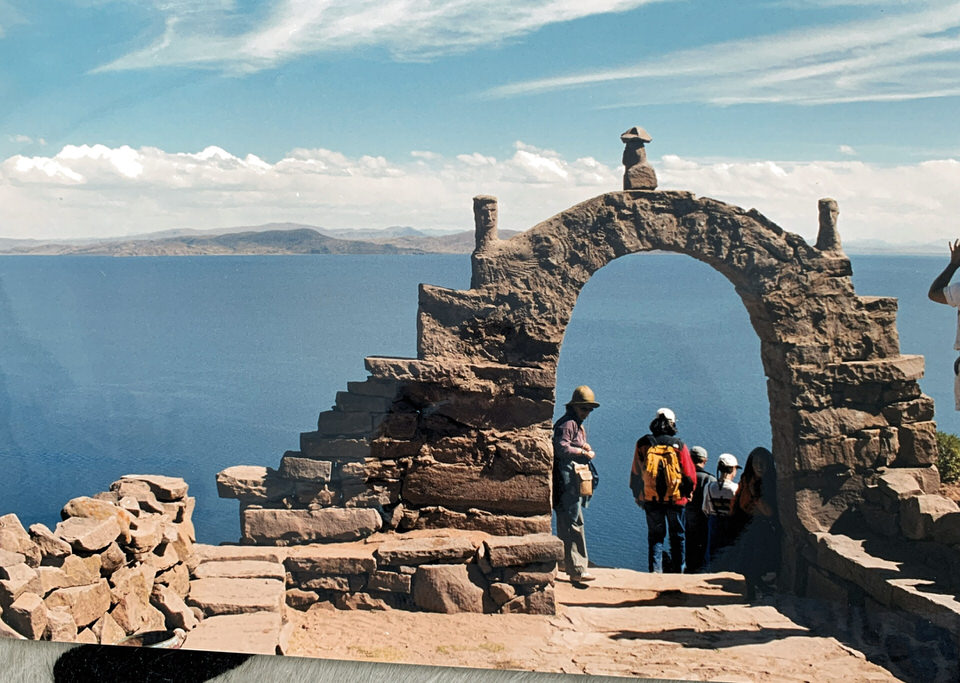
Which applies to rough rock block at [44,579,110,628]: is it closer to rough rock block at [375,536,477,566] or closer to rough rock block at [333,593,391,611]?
rough rock block at [333,593,391,611]

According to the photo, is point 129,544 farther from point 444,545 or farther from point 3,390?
point 444,545

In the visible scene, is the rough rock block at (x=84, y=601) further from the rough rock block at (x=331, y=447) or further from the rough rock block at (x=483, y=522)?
the rough rock block at (x=483, y=522)

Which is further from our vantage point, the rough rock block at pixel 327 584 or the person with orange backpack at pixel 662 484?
the person with orange backpack at pixel 662 484

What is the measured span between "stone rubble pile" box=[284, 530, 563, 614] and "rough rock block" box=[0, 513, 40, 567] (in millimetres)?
1459

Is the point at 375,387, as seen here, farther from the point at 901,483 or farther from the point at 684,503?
the point at 901,483

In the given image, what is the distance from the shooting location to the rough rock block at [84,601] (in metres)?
3.78

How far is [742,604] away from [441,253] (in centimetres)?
209

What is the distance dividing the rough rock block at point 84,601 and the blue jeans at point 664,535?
3285mm

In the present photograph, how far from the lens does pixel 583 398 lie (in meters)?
5.88

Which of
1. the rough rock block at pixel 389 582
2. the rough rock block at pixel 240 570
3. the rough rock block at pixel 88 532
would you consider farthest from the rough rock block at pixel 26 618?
the rough rock block at pixel 389 582

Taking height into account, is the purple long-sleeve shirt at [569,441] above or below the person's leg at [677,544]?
above

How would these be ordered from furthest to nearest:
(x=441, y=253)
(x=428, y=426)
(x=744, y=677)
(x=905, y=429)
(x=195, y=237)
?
1. (x=905, y=429)
2. (x=428, y=426)
3. (x=441, y=253)
4. (x=195, y=237)
5. (x=744, y=677)

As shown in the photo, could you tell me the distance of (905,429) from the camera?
6.21 m

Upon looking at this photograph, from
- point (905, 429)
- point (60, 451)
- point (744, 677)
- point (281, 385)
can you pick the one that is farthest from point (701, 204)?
point (60, 451)
